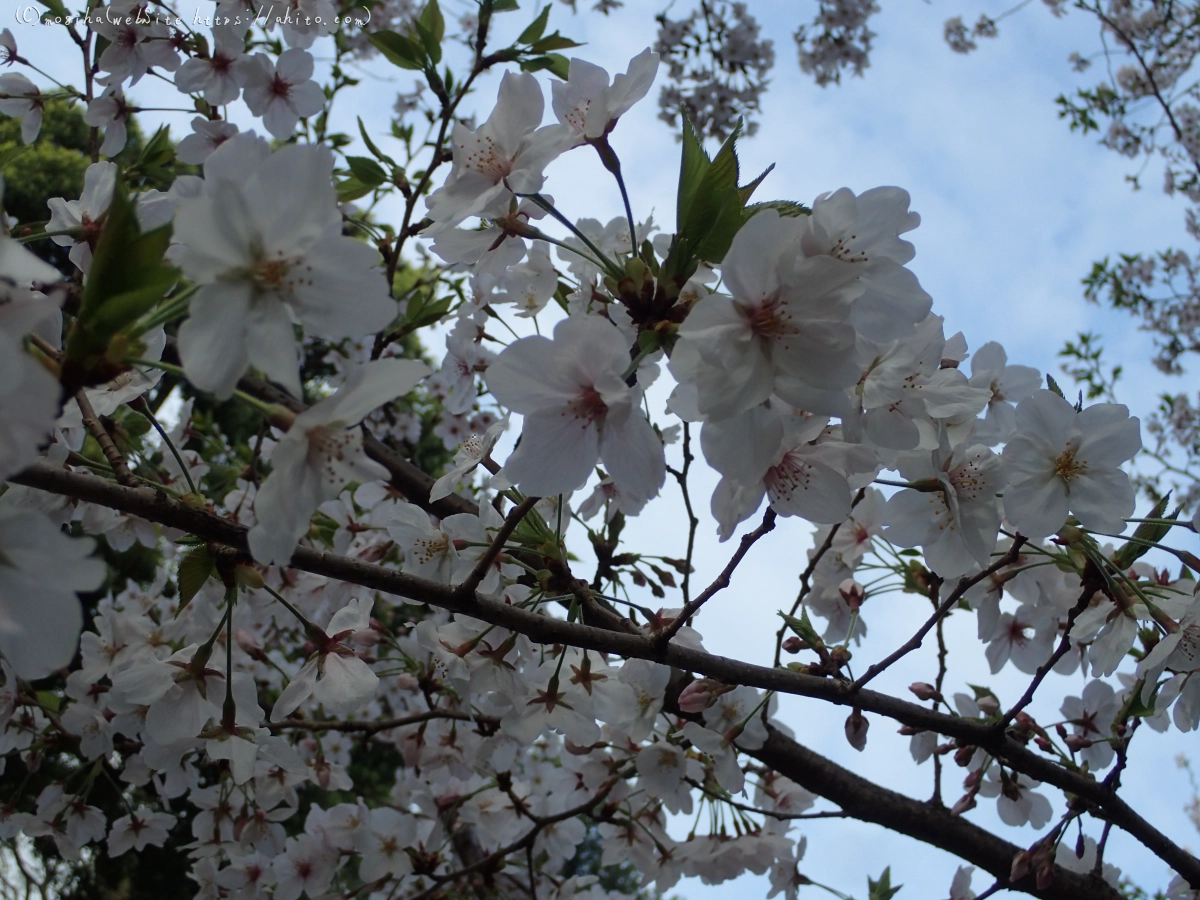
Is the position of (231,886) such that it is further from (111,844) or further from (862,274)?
(862,274)

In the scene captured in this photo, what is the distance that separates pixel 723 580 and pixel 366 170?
1.53 meters

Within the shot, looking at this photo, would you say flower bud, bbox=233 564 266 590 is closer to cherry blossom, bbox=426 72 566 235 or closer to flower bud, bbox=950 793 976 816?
cherry blossom, bbox=426 72 566 235

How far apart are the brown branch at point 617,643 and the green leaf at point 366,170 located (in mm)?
1379

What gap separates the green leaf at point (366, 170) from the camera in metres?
2.02

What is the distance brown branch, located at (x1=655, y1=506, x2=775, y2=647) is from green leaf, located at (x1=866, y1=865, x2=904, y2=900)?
118cm

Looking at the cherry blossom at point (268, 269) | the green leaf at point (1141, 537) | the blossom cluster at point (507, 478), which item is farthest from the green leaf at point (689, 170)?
the green leaf at point (1141, 537)

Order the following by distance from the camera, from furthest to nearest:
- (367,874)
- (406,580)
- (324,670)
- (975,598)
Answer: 1. (367,874)
2. (975,598)
3. (324,670)
4. (406,580)

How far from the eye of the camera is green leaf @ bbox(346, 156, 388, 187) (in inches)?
79.4

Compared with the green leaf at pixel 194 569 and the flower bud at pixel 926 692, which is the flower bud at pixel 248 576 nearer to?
the green leaf at pixel 194 569

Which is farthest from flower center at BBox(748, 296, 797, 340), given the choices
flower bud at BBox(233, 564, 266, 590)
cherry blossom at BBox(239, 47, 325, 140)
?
cherry blossom at BBox(239, 47, 325, 140)

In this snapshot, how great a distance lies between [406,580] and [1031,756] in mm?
1068

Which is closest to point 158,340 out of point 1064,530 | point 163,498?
point 163,498

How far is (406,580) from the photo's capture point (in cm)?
93

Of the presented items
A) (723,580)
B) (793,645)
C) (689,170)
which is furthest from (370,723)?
(689,170)
